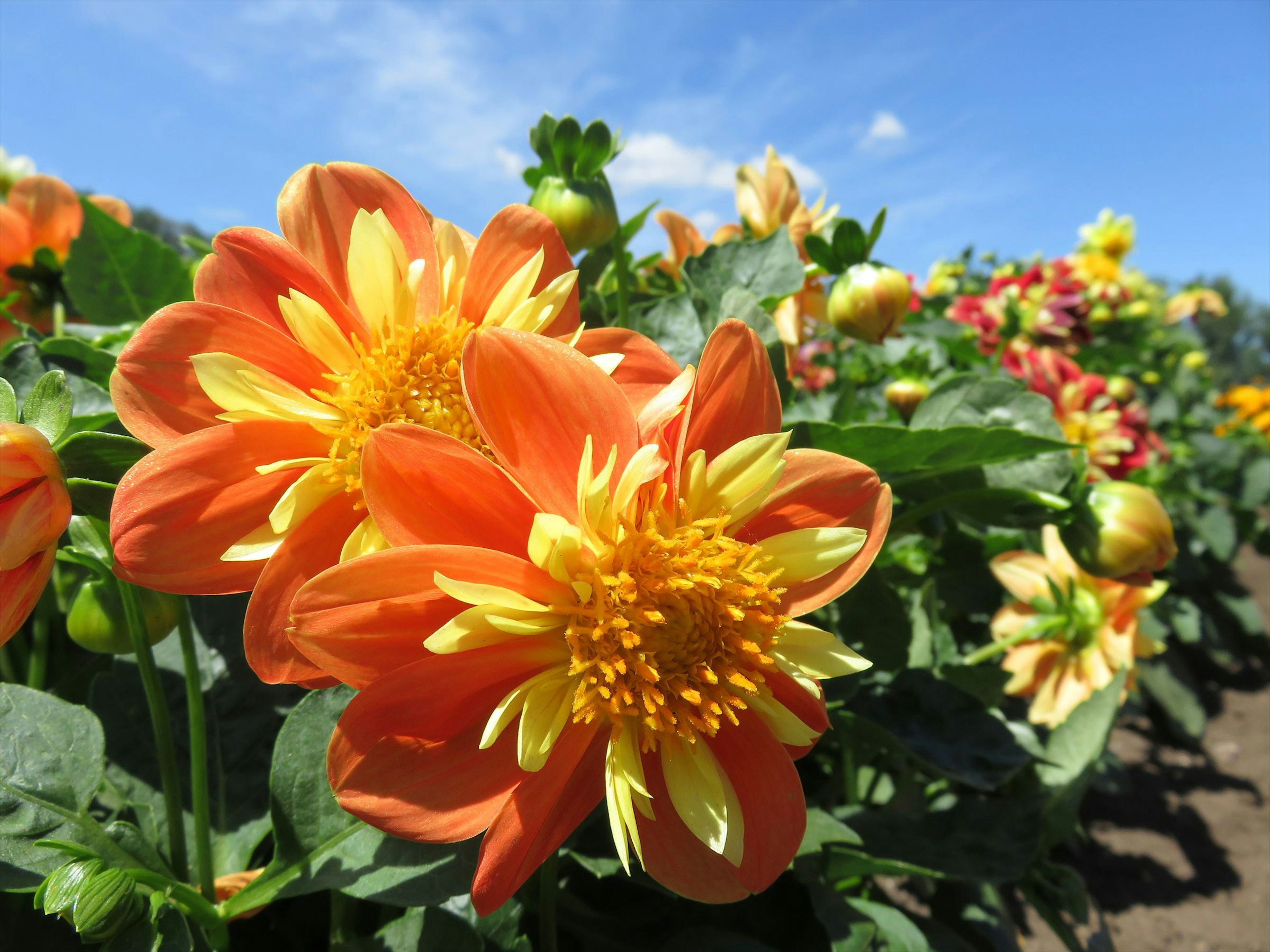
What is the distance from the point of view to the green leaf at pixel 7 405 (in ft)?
1.96

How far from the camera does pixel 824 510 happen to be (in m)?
0.65

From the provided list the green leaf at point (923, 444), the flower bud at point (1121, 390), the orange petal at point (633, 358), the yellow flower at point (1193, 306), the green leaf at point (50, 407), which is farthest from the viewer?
the yellow flower at point (1193, 306)

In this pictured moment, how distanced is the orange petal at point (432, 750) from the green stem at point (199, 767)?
285 mm

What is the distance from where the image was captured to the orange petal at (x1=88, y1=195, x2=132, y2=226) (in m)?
1.30

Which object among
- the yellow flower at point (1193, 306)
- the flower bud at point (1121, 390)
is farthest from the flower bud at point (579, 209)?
the yellow flower at point (1193, 306)

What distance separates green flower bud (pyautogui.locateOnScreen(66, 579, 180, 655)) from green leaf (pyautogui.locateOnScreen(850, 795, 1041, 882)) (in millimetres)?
926

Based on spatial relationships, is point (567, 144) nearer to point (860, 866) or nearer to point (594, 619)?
point (594, 619)

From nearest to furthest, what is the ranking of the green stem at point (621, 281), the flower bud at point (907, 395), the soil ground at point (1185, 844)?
the green stem at point (621, 281) → the flower bud at point (907, 395) → the soil ground at point (1185, 844)

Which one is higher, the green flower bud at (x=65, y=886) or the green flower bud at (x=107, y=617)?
the green flower bud at (x=107, y=617)

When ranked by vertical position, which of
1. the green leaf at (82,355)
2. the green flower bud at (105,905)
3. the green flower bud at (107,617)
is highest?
the green leaf at (82,355)

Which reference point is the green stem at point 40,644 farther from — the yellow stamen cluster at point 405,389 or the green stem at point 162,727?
the yellow stamen cluster at point 405,389

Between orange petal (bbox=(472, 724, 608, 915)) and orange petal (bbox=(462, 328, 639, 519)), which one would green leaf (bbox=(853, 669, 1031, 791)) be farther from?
orange petal (bbox=(462, 328, 639, 519))

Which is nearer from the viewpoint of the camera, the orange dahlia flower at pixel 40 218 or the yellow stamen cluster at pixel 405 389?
the yellow stamen cluster at pixel 405 389

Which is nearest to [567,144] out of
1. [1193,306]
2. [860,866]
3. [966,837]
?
[860,866]
